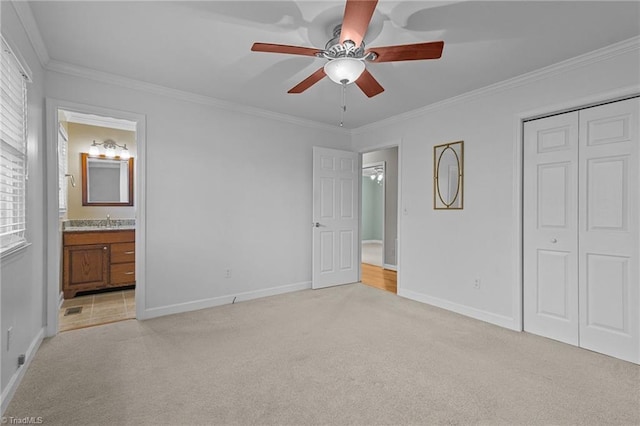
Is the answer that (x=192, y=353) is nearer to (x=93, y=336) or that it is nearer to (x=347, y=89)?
(x=93, y=336)

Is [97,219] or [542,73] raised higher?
[542,73]

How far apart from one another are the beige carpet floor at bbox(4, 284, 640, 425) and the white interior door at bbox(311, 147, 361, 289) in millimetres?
1431

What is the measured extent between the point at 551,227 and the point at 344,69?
242 centimetres

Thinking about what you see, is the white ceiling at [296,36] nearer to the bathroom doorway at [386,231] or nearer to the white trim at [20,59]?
the white trim at [20,59]

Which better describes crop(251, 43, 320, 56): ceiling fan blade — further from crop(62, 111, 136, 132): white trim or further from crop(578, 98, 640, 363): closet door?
crop(62, 111, 136, 132): white trim

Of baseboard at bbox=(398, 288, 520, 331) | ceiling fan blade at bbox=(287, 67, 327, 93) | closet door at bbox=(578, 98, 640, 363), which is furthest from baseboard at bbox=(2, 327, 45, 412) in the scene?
closet door at bbox=(578, 98, 640, 363)

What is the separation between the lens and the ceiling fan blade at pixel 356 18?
165cm

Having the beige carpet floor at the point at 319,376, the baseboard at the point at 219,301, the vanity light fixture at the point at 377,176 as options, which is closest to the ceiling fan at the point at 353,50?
the beige carpet floor at the point at 319,376

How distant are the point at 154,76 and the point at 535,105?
3720 mm

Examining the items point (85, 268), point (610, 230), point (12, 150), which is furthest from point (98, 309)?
point (610, 230)

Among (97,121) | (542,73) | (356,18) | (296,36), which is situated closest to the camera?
(356,18)

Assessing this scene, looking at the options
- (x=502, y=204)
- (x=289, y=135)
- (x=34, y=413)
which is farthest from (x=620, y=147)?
(x=34, y=413)

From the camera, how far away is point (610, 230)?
2.62 m

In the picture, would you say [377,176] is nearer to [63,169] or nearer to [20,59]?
[63,169]
